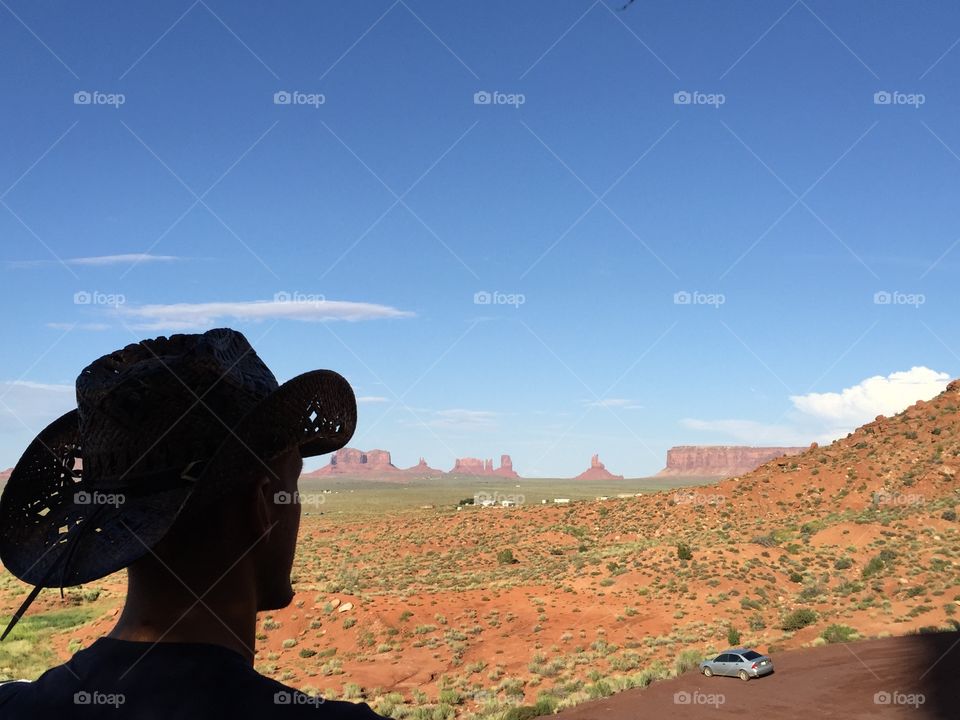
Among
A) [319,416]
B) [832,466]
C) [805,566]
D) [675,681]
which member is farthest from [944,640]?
[832,466]

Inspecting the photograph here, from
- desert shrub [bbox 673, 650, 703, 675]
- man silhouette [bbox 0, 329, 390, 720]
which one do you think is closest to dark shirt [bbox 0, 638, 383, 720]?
man silhouette [bbox 0, 329, 390, 720]

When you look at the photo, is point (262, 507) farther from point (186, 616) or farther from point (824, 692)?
point (824, 692)

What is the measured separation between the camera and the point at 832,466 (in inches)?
2422

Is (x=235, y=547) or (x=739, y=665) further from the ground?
(x=235, y=547)

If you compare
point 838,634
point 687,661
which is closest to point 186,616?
point 687,661

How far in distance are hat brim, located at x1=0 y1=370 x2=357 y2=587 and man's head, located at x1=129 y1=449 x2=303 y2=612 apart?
0.11 feet

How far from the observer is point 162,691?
1.29 metres

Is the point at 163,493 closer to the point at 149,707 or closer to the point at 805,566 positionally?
the point at 149,707

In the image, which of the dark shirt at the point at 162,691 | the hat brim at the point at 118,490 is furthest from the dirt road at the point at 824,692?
the dark shirt at the point at 162,691

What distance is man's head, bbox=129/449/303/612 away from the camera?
149 cm

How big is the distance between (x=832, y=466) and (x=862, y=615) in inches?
1453

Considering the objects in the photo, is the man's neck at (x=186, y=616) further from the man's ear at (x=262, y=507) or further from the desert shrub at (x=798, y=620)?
the desert shrub at (x=798, y=620)

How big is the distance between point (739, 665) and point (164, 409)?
21329 millimetres

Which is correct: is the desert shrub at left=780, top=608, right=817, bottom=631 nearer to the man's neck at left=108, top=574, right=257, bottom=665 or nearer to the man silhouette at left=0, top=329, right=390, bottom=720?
the man silhouette at left=0, top=329, right=390, bottom=720
